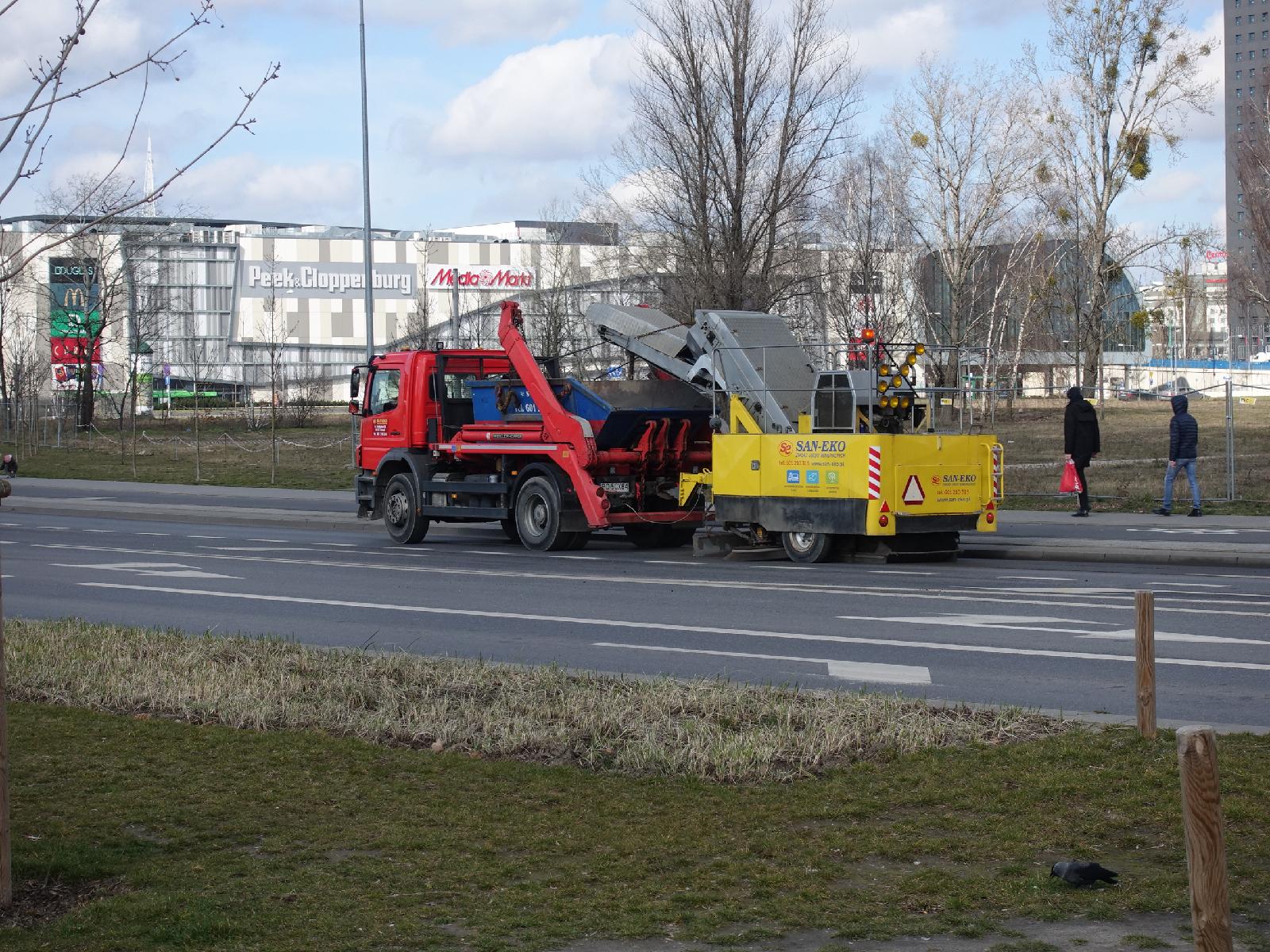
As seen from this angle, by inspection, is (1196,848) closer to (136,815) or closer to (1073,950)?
(1073,950)

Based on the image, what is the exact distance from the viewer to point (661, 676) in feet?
33.6

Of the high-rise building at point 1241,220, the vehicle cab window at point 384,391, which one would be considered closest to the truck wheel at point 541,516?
the vehicle cab window at point 384,391

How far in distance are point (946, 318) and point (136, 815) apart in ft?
177

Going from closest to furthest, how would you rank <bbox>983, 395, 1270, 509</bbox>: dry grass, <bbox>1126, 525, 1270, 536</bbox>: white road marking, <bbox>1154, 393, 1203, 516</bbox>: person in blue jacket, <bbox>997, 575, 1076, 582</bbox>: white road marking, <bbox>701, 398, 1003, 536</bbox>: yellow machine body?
<bbox>997, 575, 1076, 582</bbox>: white road marking → <bbox>701, 398, 1003, 536</bbox>: yellow machine body → <bbox>1126, 525, 1270, 536</bbox>: white road marking → <bbox>1154, 393, 1203, 516</bbox>: person in blue jacket → <bbox>983, 395, 1270, 509</bbox>: dry grass

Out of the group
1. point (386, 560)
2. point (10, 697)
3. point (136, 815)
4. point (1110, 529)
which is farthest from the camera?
point (1110, 529)

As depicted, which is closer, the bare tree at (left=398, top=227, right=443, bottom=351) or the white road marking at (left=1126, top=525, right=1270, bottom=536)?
the white road marking at (left=1126, top=525, right=1270, bottom=536)

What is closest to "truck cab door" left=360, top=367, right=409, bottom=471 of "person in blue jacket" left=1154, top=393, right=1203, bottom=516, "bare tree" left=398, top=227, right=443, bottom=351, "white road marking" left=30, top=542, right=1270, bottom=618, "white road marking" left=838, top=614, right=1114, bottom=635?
"bare tree" left=398, top=227, right=443, bottom=351

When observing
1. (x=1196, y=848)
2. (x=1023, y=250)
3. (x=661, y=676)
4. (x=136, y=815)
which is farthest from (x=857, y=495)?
(x=1023, y=250)

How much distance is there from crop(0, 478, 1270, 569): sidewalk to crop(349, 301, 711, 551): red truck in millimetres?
3269

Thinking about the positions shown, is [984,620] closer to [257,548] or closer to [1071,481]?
[1071,481]

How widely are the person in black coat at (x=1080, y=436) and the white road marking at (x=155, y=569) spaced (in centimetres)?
1321

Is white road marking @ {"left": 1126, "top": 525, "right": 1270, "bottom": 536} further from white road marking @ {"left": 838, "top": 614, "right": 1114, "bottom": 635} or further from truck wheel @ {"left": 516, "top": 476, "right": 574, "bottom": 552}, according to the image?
white road marking @ {"left": 838, "top": 614, "right": 1114, "bottom": 635}

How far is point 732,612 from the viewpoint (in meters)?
14.6

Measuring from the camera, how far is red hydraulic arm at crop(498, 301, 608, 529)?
20.9 meters
